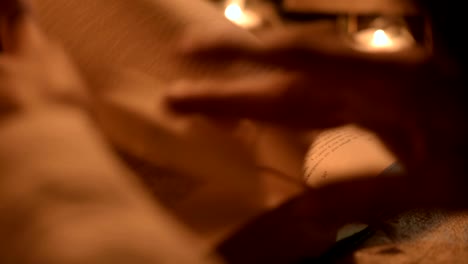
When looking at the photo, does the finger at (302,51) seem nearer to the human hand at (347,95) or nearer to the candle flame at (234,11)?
the human hand at (347,95)

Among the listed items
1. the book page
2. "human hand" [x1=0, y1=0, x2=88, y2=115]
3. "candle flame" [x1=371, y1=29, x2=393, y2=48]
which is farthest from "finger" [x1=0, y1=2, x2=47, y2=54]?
"candle flame" [x1=371, y1=29, x2=393, y2=48]

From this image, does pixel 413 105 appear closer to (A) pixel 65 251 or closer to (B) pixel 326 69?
(B) pixel 326 69

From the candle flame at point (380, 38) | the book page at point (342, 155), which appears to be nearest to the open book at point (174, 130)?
the book page at point (342, 155)

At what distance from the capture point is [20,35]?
0.32 metres

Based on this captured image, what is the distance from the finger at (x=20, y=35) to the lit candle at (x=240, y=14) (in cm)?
83

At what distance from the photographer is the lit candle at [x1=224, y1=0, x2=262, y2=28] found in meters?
1.15

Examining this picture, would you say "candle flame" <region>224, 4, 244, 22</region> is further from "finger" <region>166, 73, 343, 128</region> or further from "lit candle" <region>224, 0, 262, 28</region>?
"finger" <region>166, 73, 343, 128</region>

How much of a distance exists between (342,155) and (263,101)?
168 millimetres

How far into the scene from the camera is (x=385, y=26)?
1.15 m

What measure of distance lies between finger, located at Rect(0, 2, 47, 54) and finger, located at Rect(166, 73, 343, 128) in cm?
8

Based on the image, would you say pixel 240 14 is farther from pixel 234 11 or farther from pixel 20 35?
pixel 20 35

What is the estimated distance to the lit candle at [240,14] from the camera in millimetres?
1151

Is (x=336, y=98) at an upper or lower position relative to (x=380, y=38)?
lower

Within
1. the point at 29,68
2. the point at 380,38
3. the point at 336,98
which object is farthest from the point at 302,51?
the point at 380,38
